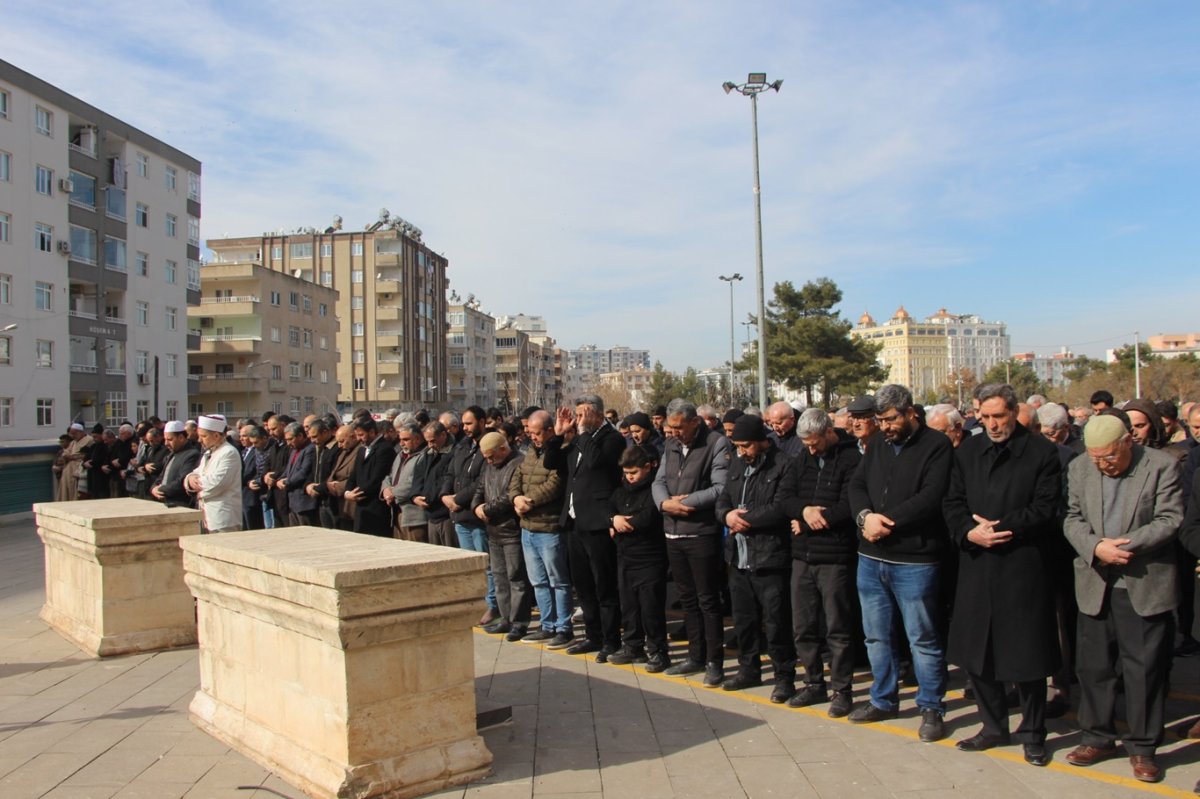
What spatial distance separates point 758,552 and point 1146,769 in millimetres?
2420

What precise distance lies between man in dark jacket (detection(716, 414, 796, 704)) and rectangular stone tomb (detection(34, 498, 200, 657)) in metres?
4.39

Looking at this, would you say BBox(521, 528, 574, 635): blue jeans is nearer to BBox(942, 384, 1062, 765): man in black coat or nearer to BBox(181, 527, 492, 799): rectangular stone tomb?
BBox(181, 527, 492, 799): rectangular stone tomb

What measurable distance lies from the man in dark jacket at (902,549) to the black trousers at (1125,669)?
761 mm

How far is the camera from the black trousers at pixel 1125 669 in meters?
4.44

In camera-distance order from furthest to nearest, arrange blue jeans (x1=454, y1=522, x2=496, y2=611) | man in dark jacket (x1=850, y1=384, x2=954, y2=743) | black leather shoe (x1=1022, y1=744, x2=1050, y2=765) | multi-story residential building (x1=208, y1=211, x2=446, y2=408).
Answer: multi-story residential building (x1=208, y1=211, x2=446, y2=408)
blue jeans (x1=454, y1=522, x2=496, y2=611)
man in dark jacket (x1=850, y1=384, x2=954, y2=743)
black leather shoe (x1=1022, y1=744, x2=1050, y2=765)

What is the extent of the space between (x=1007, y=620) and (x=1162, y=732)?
87cm

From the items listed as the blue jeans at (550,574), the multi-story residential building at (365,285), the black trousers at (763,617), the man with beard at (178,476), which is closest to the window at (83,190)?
the multi-story residential building at (365,285)

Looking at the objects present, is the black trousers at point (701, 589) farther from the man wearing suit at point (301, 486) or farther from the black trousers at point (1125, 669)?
the man wearing suit at point (301, 486)

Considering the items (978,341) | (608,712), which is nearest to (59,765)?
(608,712)

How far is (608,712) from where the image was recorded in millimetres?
5516

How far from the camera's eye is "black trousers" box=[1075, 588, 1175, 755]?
444cm

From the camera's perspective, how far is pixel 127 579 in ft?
23.5

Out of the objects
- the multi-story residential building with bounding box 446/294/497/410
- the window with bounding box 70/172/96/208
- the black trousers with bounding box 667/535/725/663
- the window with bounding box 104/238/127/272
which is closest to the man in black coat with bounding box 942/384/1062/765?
the black trousers with bounding box 667/535/725/663

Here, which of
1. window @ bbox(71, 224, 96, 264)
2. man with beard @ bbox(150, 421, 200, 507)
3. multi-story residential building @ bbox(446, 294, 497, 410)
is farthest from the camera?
multi-story residential building @ bbox(446, 294, 497, 410)
